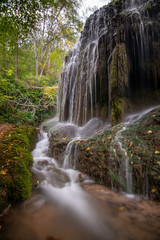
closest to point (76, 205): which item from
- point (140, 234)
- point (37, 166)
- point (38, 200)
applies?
point (38, 200)

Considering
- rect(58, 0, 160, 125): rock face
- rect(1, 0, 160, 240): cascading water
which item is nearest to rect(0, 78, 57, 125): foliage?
rect(1, 0, 160, 240): cascading water

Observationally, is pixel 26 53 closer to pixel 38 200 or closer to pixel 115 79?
pixel 115 79

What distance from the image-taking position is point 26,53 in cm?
1598

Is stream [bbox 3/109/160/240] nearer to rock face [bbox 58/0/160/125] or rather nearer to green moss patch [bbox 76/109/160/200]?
green moss patch [bbox 76/109/160/200]

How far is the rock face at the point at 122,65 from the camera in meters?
5.30

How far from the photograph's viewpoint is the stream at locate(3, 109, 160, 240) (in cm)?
179

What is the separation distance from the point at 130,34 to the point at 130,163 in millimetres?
6045

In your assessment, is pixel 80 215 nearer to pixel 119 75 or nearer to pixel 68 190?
pixel 68 190

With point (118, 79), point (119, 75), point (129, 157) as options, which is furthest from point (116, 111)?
point (129, 157)

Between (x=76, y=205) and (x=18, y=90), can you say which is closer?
(x=76, y=205)

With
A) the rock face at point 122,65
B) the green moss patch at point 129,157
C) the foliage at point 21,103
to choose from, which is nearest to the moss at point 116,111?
the rock face at point 122,65

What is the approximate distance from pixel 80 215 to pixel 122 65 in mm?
5335

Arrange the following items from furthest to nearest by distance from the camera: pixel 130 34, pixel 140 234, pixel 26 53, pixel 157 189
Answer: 1. pixel 26 53
2. pixel 130 34
3. pixel 157 189
4. pixel 140 234

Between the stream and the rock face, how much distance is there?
9.43ft
